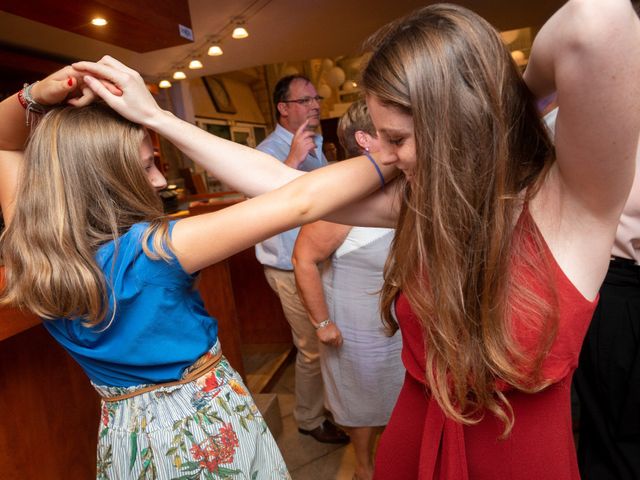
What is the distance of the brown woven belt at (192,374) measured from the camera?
3.25ft

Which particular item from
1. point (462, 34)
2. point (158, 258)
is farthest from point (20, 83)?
point (462, 34)

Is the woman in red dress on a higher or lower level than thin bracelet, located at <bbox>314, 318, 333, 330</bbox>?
higher

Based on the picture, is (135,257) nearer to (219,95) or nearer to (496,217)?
(496,217)

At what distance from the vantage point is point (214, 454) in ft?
3.24

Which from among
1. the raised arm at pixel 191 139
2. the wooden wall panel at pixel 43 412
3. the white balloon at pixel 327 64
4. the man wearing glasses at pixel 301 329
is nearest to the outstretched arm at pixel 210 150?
the raised arm at pixel 191 139

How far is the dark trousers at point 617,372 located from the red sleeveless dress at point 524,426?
2.36 feet

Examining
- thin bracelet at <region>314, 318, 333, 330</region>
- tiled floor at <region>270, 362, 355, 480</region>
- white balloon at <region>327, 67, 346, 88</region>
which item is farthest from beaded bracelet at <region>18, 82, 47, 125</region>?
white balloon at <region>327, 67, 346, 88</region>

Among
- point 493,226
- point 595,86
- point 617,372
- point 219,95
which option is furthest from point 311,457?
point 219,95

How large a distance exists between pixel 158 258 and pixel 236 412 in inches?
16.7

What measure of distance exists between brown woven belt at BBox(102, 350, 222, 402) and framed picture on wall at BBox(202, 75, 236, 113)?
9.87m

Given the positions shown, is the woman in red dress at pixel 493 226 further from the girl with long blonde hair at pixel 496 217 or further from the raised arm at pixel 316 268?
the raised arm at pixel 316 268

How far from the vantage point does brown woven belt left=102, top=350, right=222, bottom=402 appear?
989 mm

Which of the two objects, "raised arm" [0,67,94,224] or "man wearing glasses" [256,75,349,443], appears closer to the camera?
"raised arm" [0,67,94,224]

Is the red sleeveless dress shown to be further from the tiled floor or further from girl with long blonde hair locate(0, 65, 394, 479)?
the tiled floor
